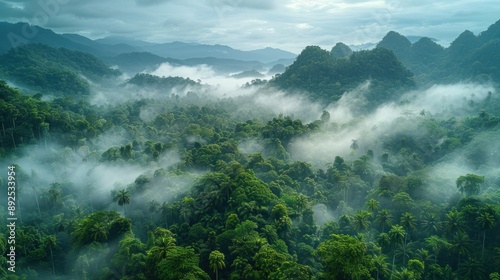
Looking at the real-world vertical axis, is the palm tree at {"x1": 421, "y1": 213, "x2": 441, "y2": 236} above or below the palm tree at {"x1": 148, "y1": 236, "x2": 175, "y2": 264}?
below

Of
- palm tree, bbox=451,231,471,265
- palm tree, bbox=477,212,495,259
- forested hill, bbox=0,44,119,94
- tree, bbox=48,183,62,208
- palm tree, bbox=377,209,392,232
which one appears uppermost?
forested hill, bbox=0,44,119,94

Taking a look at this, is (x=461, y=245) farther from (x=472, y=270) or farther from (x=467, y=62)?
(x=467, y=62)

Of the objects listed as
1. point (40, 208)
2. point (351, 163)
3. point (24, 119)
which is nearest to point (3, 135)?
point (24, 119)

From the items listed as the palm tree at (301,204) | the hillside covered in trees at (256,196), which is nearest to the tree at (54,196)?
the hillside covered in trees at (256,196)

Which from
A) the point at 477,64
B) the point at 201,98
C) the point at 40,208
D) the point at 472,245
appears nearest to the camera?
the point at 472,245

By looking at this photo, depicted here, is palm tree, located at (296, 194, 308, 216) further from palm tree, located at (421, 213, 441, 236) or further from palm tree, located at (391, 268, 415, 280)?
palm tree, located at (421, 213, 441, 236)

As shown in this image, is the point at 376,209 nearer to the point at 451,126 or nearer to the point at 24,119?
the point at 451,126

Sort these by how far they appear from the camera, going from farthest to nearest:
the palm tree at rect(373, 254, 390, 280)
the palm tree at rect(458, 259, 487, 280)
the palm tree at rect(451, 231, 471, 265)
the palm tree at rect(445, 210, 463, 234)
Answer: the palm tree at rect(445, 210, 463, 234)
the palm tree at rect(451, 231, 471, 265)
the palm tree at rect(458, 259, 487, 280)
the palm tree at rect(373, 254, 390, 280)

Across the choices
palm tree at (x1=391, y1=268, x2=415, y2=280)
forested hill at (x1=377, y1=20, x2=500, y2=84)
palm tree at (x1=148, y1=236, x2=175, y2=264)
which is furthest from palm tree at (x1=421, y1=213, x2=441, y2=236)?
forested hill at (x1=377, y1=20, x2=500, y2=84)
